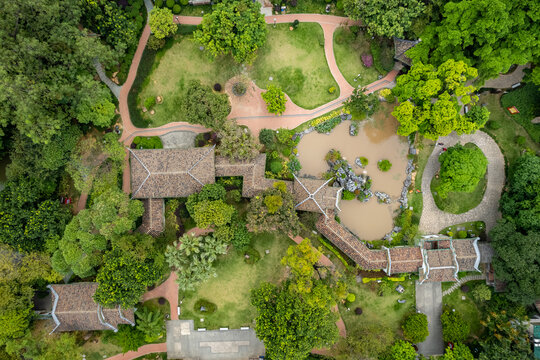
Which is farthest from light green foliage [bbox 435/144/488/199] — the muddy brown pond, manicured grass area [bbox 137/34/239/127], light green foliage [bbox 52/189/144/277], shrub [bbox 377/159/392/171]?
light green foliage [bbox 52/189/144/277]

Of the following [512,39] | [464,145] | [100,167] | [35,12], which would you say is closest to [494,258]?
[464,145]

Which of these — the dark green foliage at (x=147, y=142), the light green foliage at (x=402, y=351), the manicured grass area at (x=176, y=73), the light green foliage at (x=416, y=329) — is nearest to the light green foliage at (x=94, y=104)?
the dark green foliage at (x=147, y=142)

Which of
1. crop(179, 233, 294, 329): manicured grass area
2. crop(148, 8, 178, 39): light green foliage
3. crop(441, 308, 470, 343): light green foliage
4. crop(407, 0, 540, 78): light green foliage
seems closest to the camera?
crop(407, 0, 540, 78): light green foliage

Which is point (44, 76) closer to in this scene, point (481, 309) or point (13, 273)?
point (13, 273)

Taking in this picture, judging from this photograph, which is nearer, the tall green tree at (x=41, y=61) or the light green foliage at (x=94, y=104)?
the tall green tree at (x=41, y=61)

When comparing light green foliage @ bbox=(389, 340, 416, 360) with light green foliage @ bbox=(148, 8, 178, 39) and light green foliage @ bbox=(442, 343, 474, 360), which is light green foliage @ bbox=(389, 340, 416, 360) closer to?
light green foliage @ bbox=(442, 343, 474, 360)

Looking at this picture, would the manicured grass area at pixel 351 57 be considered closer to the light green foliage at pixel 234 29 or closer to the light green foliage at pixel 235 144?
the light green foliage at pixel 234 29

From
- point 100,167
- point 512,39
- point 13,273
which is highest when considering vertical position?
point 512,39
